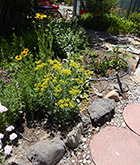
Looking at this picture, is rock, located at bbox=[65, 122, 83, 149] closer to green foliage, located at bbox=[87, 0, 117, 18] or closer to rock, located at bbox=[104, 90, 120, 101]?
rock, located at bbox=[104, 90, 120, 101]

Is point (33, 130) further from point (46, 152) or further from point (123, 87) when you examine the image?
point (123, 87)

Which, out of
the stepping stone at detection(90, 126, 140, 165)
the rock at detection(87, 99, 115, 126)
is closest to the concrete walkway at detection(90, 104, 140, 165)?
the stepping stone at detection(90, 126, 140, 165)

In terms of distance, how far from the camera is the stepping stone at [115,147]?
1914 mm

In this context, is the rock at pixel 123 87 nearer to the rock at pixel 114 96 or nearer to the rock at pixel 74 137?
the rock at pixel 114 96

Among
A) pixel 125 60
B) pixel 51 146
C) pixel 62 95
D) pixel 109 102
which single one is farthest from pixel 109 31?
pixel 51 146

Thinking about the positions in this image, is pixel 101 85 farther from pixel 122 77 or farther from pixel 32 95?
pixel 32 95

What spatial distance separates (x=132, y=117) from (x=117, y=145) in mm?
665

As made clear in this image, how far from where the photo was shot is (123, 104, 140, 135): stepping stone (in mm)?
2357

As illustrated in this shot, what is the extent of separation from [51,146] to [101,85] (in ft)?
5.78

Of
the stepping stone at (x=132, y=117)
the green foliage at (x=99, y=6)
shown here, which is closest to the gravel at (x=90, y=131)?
the stepping stone at (x=132, y=117)

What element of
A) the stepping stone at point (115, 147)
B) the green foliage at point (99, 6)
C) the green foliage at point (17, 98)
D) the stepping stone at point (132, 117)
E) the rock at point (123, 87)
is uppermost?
the green foliage at point (99, 6)

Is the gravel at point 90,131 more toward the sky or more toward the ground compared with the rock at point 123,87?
more toward the ground

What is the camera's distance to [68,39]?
3.84m

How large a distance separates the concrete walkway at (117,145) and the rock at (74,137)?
22 centimetres
